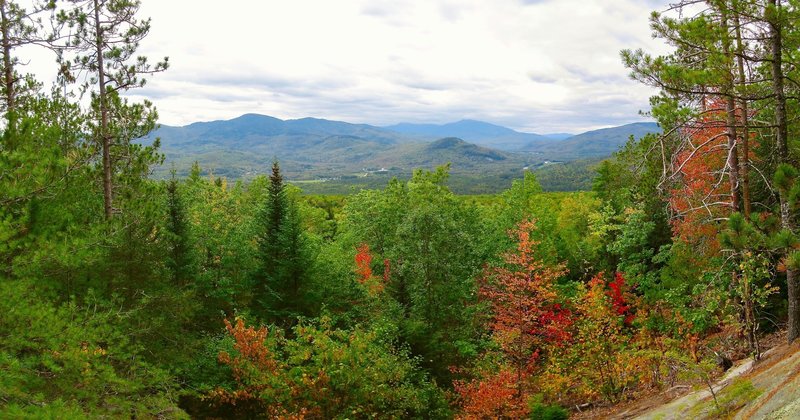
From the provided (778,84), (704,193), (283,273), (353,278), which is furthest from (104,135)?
(704,193)

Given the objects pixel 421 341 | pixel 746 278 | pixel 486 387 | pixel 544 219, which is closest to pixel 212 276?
pixel 421 341

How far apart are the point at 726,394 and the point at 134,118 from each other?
16682mm

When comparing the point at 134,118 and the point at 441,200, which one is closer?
the point at 134,118

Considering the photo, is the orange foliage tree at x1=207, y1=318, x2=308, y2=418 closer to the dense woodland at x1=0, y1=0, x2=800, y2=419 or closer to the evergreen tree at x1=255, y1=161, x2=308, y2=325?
the dense woodland at x1=0, y1=0, x2=800, y2=419

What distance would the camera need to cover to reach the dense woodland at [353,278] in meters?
8.75

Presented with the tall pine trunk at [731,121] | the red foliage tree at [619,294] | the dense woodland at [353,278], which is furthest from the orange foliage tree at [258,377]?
the tall pine trunk at [731,121]

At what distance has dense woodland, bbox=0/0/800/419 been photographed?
28.7 ft

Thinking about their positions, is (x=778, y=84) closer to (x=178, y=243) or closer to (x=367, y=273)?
(x=178, y=243)

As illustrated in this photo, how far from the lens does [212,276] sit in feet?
64.5

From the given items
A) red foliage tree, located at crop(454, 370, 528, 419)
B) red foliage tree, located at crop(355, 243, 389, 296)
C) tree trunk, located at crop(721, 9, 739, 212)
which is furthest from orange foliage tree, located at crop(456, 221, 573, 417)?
tree trunk, located at crop(721, 9, 739, 212)

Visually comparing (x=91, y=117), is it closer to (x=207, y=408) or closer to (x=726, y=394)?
(x=207, y=408)

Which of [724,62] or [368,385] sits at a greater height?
[724,62]

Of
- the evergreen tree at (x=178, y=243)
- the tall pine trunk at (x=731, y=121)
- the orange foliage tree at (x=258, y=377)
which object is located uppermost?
the tall pine trunk at (x=731, y=121)

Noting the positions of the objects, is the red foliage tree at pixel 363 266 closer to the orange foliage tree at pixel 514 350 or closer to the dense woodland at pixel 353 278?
the dense woodland at pixel 353 278
